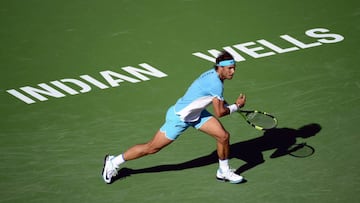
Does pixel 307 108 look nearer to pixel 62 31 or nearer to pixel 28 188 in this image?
pixel 28 188

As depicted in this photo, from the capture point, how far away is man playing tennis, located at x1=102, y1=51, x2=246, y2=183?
1116 cm

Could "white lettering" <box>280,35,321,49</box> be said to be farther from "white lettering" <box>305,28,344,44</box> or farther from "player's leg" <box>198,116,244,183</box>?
"player's leg" <box>198,116,244,183</box>

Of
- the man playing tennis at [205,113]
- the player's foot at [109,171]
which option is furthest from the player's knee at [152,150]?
the player's foot at [109,171]

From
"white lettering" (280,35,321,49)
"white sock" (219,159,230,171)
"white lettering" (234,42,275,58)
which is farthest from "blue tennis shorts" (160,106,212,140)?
"white lettering" (280,35,321,49)

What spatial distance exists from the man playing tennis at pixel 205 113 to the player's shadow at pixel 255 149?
23.9 inches

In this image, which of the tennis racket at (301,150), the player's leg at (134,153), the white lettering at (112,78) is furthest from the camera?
the white lettering at (112,78)

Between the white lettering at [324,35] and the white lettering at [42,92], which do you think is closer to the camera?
the white lettering at [42,92]

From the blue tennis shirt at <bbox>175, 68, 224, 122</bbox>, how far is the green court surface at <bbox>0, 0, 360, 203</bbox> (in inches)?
45.8

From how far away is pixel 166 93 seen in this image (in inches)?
574

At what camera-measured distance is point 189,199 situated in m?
11.4

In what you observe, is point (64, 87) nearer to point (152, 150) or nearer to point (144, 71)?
point (144, 71)

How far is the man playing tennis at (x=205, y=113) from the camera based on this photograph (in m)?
11.2

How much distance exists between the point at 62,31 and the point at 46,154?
5229 millimetres

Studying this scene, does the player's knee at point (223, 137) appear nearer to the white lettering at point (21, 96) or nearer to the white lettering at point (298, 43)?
the white lettering at point (21, 96)
